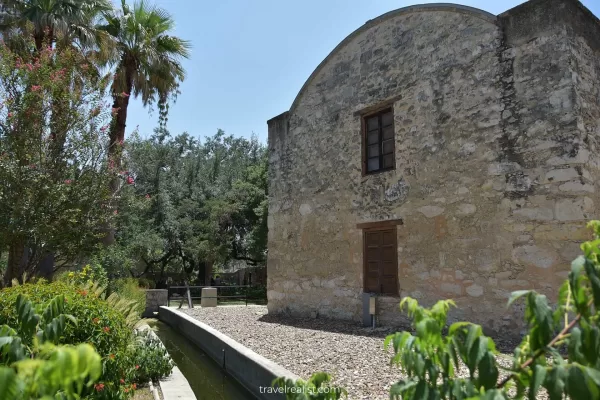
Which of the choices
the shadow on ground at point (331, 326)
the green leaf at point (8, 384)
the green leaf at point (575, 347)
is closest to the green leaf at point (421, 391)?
the green leaf at point (575, 347)

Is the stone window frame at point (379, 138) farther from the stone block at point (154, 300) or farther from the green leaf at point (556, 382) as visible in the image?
the stone block at point (154, 300)

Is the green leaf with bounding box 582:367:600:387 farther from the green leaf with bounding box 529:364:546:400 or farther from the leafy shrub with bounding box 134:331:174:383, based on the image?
the leafy shrub with bounding box 134:331:174:383

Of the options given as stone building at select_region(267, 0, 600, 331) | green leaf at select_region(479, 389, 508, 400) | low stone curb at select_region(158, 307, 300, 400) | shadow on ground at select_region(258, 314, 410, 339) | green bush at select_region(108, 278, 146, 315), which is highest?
stone building at select_region(267, 0, 600, 331)

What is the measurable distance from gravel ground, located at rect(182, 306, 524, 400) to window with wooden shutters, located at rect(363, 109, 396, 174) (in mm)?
3534

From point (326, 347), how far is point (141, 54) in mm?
10973

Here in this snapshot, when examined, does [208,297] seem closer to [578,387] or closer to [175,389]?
[175,389]

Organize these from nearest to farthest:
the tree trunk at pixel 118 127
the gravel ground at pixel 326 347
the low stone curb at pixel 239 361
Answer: the gravel ground at pixel 326 347 < the low stone curb at pixel 239 361 < the tree trunk at pixel 118 127

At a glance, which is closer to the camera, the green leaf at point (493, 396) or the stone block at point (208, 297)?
the green leaf at point (493, 396)

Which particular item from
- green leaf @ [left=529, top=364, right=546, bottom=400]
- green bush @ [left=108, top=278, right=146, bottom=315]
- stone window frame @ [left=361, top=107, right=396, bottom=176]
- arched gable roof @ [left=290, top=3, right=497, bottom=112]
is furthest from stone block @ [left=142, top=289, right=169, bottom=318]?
green leaf @ [left=529, top=364, right=546, bottom=400]

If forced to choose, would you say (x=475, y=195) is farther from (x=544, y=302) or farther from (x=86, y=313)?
(x=544, y=302)

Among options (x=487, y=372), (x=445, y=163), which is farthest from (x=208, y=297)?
(x=487, y=372)

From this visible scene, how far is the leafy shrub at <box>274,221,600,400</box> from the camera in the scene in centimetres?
119

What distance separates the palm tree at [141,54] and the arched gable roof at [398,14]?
16.8ft

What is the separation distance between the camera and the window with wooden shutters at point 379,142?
9906 mm
